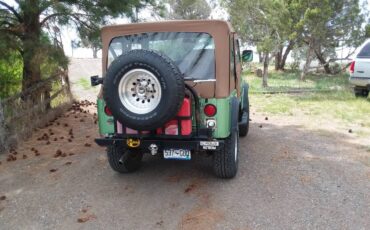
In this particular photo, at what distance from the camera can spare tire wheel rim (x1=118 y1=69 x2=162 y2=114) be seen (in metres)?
3.85

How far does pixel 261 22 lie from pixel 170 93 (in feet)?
45.0

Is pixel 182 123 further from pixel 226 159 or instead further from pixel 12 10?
pixel 12 10

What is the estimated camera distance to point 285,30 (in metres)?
14.3

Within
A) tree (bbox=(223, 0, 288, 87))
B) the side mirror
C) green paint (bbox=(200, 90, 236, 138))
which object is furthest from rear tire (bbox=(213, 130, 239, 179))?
tree (bbox=(223, 0, 288, 87))

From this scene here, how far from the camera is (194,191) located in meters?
4.50

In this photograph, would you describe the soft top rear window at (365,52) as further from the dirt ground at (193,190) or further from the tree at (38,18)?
the tree at (38,18)

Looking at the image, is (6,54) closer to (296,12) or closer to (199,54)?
(199,54)

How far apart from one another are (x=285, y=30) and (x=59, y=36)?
920 cm

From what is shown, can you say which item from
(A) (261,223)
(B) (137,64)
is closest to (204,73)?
(B) (137,64)

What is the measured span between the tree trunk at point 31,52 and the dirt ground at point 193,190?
157cm

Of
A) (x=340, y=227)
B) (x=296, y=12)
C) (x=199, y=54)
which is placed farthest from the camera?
(x=296, y=12)

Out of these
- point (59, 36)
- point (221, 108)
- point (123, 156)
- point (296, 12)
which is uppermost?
point (296, 12)

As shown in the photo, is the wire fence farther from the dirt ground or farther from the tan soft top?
the tan soft top

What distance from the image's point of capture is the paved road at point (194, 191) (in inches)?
152
